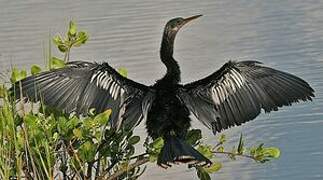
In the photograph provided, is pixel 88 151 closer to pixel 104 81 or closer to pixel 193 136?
pixel 104 81

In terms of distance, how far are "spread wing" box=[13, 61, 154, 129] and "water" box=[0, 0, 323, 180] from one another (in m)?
1.18

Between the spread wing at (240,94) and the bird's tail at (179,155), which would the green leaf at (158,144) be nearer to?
the bird's tail at (179,155)

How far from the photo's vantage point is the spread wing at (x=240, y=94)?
439cm

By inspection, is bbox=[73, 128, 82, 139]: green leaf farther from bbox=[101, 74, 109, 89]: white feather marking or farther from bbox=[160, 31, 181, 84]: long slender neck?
bbox=[160, 31, 181, 84]: long slender neck

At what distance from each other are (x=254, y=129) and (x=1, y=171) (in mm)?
2294

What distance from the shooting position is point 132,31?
8594 mm

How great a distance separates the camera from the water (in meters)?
5.70

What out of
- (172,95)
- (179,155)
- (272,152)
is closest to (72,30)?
(172,95)

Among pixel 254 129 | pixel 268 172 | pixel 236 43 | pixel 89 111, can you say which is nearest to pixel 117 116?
pixel 89 111

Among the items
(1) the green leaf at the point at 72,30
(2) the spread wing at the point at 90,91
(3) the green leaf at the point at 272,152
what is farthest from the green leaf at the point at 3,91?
(3) the green leaf at the point at 272,152

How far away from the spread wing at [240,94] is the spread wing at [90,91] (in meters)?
0.21

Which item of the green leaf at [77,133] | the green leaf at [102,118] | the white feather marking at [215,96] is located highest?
the white feather marking at [215,96]

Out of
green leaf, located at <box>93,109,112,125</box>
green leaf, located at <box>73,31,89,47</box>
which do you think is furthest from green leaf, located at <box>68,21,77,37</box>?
green leaf, located at <box>93,109,112,125</box>

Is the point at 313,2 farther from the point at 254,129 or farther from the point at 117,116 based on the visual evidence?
the point at 117,116
